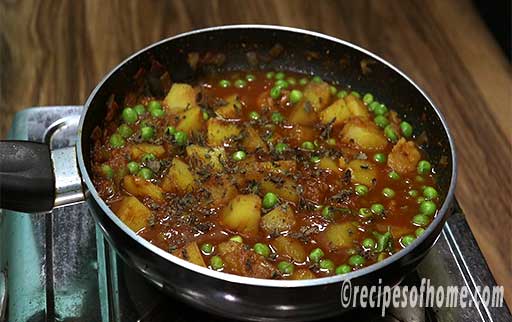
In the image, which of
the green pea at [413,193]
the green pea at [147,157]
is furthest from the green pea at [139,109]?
the green pea at [413,193]

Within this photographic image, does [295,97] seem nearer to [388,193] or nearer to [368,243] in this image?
[388,193]

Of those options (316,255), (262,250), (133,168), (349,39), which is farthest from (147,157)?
(349,39)

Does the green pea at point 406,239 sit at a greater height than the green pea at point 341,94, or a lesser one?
lesser

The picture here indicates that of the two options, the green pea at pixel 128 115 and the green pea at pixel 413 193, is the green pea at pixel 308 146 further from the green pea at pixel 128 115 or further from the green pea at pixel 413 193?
the green pea at pixel 128 115

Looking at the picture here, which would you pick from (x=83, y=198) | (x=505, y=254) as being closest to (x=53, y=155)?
(x=83, y=198)

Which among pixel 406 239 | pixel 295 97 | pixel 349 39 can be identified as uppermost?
pixel 295 97

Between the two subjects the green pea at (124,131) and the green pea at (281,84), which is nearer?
the green pea at (124,131)

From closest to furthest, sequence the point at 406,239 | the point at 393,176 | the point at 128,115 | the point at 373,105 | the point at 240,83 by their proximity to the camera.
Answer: the point at 406,239, the point at 393,176, the point at 128,115, the point at 373,105, the point at 240,83
